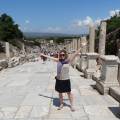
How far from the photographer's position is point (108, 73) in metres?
9.16

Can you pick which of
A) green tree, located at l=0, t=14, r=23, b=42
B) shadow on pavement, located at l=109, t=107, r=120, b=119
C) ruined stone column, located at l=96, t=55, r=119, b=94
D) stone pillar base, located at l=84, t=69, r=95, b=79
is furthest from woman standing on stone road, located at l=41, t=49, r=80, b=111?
green tree, located at l=0, t=14, r=23, b=42

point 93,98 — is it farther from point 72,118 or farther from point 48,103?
point 72,118

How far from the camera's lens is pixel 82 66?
57.4ft

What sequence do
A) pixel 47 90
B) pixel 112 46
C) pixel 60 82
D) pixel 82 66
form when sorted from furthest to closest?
pixel 112 46 < pixel 82 66 < pixel 47 90 < pixel 60 82

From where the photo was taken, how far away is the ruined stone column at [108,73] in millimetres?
8969

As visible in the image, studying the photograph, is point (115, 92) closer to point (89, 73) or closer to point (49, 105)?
point (49, 105)

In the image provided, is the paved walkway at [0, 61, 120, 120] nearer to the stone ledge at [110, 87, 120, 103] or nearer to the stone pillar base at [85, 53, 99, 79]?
the stone ledge at [110, 87, 120, 103]

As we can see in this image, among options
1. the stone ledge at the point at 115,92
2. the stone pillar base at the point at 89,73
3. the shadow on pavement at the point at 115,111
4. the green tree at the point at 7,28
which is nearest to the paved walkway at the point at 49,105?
the shadow on pavement at the point at 115,111

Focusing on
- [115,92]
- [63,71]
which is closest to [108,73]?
[115,92]

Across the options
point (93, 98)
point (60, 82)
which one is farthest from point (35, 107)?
point (93, 98)

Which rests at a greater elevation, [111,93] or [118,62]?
[118,62]

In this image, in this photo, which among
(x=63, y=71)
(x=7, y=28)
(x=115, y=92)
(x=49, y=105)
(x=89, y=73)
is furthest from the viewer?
(x=7, y=28)

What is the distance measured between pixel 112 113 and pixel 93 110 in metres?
0.54

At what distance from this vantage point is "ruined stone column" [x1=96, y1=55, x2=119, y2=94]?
29.4 feet
